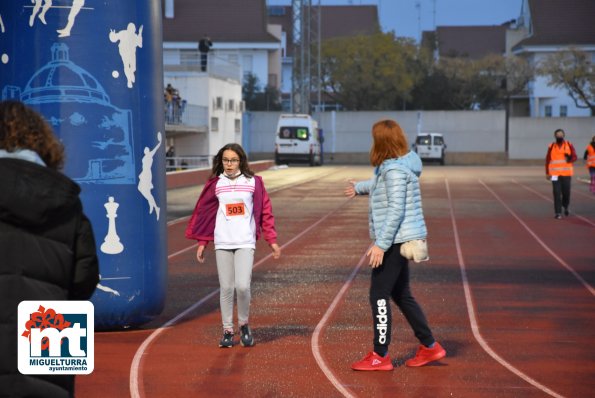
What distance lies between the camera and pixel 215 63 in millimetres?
65312

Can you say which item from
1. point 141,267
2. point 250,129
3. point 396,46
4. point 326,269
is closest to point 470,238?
point 326,269

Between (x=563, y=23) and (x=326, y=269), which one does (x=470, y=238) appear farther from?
(x=563, y=23)

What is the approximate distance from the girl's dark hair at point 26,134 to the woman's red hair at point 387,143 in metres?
4.19

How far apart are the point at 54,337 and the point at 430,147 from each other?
6632cm

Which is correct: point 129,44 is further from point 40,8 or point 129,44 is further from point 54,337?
point 54,337

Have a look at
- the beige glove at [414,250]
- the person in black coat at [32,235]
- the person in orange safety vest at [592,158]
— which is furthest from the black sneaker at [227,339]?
the person in orange safety vest at [592,158]

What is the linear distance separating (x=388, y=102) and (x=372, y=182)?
277 feet

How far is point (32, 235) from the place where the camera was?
4969 millimetres

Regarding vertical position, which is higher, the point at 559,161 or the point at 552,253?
the point at 559,161

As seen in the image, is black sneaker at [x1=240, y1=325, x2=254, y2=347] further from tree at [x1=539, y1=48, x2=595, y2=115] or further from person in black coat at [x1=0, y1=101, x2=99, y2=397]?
tree at [x1=539, y1=48, x2=595, y2=115]

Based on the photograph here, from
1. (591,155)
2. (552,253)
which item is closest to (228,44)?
(591,155)

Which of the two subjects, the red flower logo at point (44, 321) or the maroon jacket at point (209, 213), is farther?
the maroon jacket at point (209, 213)

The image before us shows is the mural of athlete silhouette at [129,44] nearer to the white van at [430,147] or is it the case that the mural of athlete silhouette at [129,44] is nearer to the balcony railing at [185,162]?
the balcony railing at [185,162]

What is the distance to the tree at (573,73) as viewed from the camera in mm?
83312
